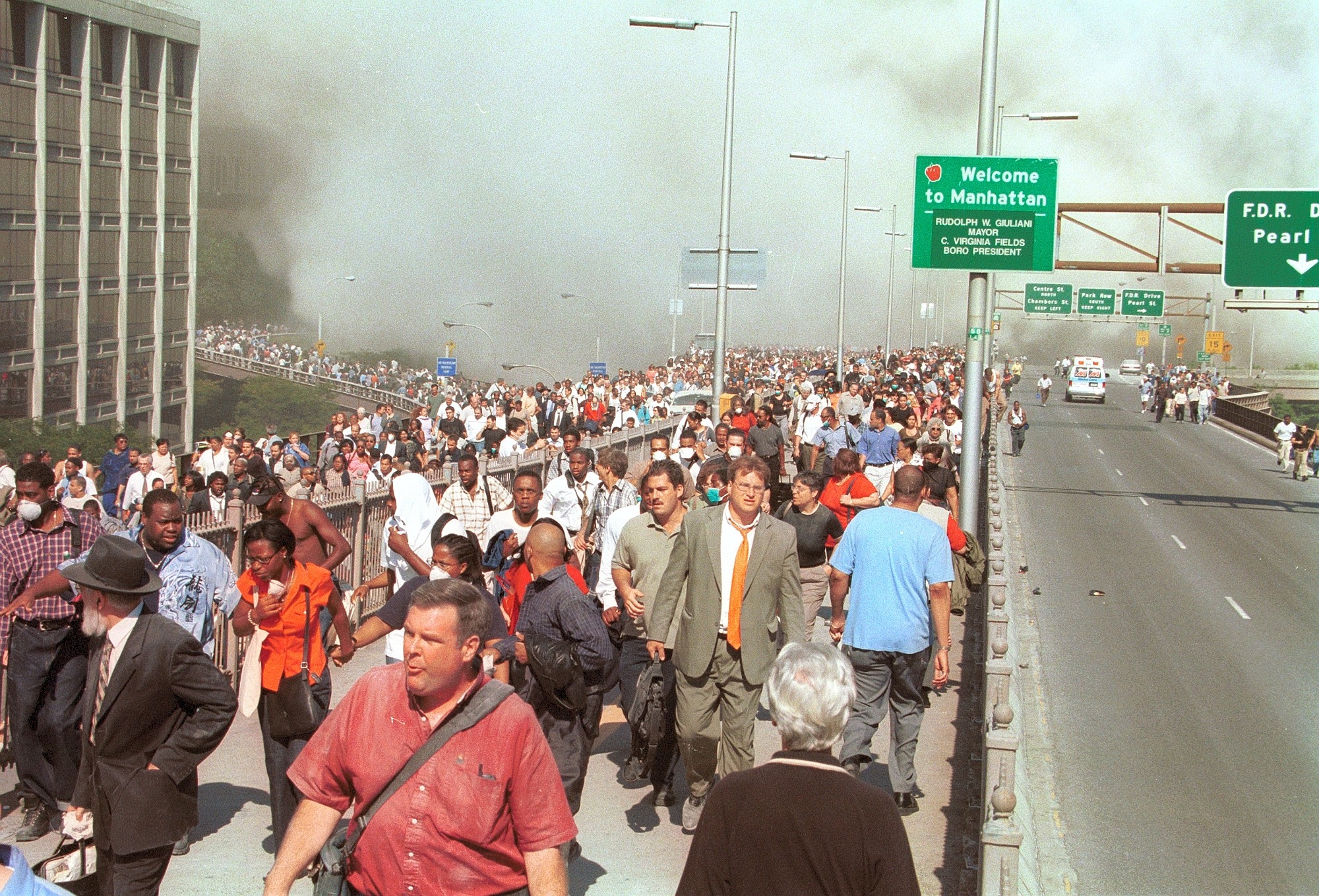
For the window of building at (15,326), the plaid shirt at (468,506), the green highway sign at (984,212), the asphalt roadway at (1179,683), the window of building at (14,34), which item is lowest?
the asphalt roadway at (1179,683)

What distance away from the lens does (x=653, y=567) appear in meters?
7.39

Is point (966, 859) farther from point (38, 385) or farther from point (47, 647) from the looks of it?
point (38, 385)

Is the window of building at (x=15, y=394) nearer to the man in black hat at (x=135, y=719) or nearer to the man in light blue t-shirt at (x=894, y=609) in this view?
the man in light blue t-shirt at (x=894, y=609)

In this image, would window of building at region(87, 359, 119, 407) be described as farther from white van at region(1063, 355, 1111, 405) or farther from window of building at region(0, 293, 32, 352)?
white van at region(1063, 355, 1111, 405)

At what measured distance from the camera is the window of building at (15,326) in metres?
51.2

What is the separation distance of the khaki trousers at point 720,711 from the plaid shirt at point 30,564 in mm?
3129

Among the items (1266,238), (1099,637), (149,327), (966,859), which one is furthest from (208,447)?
(149,327)

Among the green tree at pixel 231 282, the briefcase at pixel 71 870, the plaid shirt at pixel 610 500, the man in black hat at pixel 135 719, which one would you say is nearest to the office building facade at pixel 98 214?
the green tree at pixel 231 282

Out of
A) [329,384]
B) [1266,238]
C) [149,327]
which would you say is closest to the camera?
[1266,238]

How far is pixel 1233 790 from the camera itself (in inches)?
374

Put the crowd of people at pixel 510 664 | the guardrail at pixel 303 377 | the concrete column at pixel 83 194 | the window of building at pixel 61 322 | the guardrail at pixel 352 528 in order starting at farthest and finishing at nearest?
the guardrail at pixel 303 377
the concrete column at pixel 83 194
the window of building at pixel 61 322
the guardrail at pixel 352 528
the crowd of people at pixel 510 664

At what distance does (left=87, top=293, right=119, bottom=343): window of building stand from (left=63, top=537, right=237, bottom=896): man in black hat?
185ft

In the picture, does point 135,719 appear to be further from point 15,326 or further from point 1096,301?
point 1096,301

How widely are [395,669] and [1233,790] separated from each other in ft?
25.5
